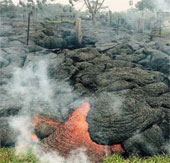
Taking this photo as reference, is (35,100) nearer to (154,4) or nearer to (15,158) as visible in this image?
(15,158)

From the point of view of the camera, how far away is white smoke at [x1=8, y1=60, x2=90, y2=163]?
41.1ft

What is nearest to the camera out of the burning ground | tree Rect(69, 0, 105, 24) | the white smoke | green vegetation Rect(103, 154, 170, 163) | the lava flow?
green vegetation Rect(103, 154, 170, 163)

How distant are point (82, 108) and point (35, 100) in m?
2.49

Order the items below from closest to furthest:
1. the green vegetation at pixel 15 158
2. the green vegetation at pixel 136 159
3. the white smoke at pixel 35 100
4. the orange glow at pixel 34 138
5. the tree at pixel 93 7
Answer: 1. the green vegetation at pixel 15 158
2. the green vegetation at pixel 136 159
3. the white smoke at pixel 35 100
4. the orange glow at pixel 34 138
5. the tree at pixel 93 7

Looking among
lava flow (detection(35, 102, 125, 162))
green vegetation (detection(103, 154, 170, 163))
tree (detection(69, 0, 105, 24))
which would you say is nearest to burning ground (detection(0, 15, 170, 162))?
lava flow (detection(35, 102, 125, 162))

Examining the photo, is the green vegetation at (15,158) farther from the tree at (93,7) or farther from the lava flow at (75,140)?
the tree at (93,7)

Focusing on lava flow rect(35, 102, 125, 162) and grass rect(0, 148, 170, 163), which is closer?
grass rect(0, 148, 170, 163)

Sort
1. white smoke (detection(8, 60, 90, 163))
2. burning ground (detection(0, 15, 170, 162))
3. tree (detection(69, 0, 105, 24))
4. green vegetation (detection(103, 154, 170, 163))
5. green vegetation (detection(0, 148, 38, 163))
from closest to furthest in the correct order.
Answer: green vegetation (detection(0, 148, 38, 163)) → green vegetation (detection(103, 154, 170, 163)) → white smoke (detection(8, 60, 90, 163)) → burning ground (detection(0, 15, 170, 162)) → tree (detection(69, 0, 105, 24))

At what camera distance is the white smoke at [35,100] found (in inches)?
493

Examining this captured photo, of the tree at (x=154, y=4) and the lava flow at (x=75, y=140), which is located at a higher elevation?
the tree at (x=154, y=4)

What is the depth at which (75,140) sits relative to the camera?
1310cm

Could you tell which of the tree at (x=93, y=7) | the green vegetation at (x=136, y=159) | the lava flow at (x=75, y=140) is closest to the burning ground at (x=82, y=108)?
the lava flow at (x=75, y=140)

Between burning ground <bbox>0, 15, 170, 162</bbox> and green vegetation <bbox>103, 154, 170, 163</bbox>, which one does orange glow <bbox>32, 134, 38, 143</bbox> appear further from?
green vegetation <bbox>103, 154, 170, 163</bbox>

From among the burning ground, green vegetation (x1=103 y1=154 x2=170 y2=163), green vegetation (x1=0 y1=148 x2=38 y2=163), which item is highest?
the burning ground
